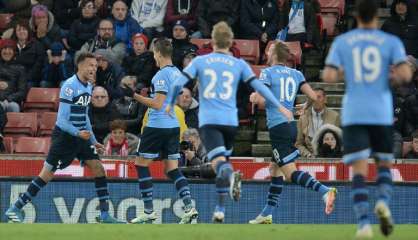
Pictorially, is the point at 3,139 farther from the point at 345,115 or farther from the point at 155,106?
the point at 345,115

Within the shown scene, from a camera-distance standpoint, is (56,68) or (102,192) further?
(56,68)

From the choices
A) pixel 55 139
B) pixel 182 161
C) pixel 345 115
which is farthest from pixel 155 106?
pixel 345 115

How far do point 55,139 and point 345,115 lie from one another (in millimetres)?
6087

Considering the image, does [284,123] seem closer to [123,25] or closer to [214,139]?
[214,139]

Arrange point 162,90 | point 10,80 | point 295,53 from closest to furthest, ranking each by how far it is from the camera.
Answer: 1. point 162,90
2. point 10,80
3. point 295,53

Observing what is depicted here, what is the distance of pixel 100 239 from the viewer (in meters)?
14.0

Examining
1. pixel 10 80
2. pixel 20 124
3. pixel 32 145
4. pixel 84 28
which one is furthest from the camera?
pixel 84 28

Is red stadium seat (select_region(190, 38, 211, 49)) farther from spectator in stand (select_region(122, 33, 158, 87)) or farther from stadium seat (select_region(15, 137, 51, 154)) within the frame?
stadium seat (select_region(15, 137, 51, 154))

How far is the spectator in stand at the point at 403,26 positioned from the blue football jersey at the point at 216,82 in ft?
30.8

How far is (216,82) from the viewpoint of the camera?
15445mm

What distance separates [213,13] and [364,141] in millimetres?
11804

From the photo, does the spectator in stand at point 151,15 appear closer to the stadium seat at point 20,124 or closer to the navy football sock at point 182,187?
the stadium seat at point 20,124

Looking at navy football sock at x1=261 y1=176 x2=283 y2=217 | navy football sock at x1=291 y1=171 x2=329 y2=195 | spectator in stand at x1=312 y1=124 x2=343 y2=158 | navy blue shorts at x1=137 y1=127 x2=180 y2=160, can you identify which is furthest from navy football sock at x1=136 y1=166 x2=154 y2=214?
spectator in stand at x1=312 y1=124 x2=343 y2=158

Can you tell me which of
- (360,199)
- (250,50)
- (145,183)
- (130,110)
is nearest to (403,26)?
(250,50)
